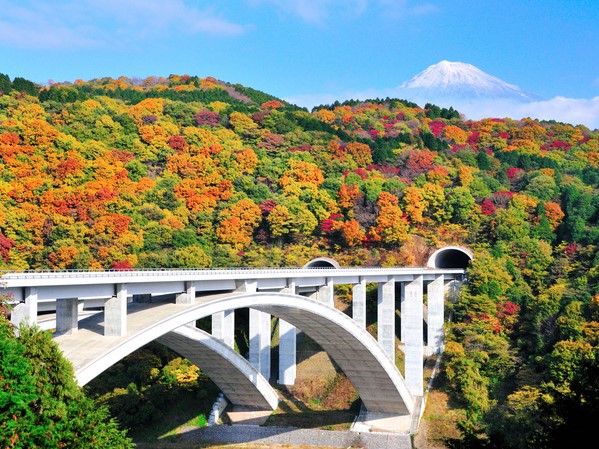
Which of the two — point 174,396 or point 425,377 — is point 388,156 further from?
point 174,396

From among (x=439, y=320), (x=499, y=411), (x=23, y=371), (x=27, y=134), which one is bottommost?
(x=499, y=411)

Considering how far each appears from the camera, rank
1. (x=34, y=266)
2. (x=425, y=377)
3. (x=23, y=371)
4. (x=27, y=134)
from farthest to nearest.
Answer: (x=27, y=134) < (x=34, y=266) < (x=425, y=377) < (x=23, y=371)

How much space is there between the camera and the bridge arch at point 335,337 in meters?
28.3

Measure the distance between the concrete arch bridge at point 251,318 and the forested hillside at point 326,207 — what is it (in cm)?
403

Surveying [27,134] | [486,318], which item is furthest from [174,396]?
[27,134]

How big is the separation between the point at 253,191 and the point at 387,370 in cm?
2825

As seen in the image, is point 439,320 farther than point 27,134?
No

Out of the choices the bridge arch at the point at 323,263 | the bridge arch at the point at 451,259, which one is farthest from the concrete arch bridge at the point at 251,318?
the bridge arch at the point at 451,259

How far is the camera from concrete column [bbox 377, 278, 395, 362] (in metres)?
45.7

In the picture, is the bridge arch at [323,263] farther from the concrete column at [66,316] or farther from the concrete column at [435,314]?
the concrete column at [66,316]

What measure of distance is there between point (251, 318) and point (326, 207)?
23576 mm

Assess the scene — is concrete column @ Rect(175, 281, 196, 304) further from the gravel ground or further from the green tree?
the gravel ground

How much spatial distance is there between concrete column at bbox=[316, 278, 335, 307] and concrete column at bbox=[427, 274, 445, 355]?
13.5 metres

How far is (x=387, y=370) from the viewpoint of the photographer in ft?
144
